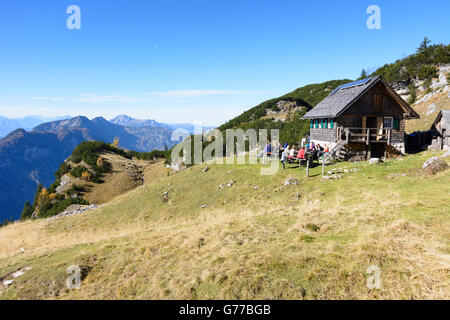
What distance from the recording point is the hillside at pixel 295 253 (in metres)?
7.09

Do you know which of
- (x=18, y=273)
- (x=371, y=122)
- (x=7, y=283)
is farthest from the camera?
(x=371, y=122)

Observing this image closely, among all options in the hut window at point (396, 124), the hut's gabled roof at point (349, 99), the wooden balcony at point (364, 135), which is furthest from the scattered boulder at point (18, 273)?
the hut window at point (396, 124)

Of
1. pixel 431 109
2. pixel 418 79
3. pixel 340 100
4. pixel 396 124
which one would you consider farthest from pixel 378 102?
pixel 418 79

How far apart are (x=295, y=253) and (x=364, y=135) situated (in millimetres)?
20501

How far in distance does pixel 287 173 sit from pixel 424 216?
12653 mm

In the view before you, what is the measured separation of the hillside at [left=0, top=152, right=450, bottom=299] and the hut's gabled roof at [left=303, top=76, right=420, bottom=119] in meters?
9.03

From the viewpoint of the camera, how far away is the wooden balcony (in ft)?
80.3

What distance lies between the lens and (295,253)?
8742mm

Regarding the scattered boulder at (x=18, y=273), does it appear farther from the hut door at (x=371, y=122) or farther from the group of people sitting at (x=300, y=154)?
the hut door at (x=371, y=122)

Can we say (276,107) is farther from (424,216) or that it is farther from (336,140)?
(424,216)

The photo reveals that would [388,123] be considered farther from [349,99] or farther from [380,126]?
[349,99]
